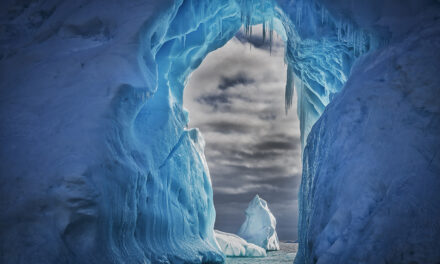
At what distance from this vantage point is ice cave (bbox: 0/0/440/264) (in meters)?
3.99

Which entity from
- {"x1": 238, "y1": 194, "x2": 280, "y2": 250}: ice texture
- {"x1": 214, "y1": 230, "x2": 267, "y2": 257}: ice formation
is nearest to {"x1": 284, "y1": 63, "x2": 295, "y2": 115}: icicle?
{"x1": 214, "y1": 230, "x2": 267, "y2": 257}: ice formation

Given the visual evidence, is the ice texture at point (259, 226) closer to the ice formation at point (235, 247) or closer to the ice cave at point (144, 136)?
the ice formation at point (235, 247)

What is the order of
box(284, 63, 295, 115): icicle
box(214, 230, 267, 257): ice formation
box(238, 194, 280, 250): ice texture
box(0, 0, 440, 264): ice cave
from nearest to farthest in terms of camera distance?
1. box(0, 0, 440, 264): ice cave
2. box(284, 63, 295, 115): icicle
3. box(214, 230, 267, 257): ice formation
4. box(238, 194, 280, 250): ice texture

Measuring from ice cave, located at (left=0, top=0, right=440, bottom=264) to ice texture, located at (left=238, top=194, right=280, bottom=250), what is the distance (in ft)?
55.0

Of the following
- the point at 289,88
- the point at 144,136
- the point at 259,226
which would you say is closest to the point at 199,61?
the point at 289,88

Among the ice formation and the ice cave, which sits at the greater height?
the ice cave

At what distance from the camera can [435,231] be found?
3.36 metres

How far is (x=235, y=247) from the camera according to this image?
18422 mm

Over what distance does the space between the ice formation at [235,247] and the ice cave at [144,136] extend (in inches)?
406

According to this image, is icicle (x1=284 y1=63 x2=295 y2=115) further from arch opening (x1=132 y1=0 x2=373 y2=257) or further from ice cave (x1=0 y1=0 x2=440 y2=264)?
ice cave (x1=0 y1=0 x2=440 y2=264)

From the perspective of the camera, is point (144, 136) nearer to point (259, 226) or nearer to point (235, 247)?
point (235, 247)

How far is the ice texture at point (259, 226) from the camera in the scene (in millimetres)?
23948

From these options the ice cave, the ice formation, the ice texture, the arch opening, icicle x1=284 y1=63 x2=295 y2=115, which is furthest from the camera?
the ice texture

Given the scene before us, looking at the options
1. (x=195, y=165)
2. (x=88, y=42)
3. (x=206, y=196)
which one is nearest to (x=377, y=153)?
(x=88, y=42)
